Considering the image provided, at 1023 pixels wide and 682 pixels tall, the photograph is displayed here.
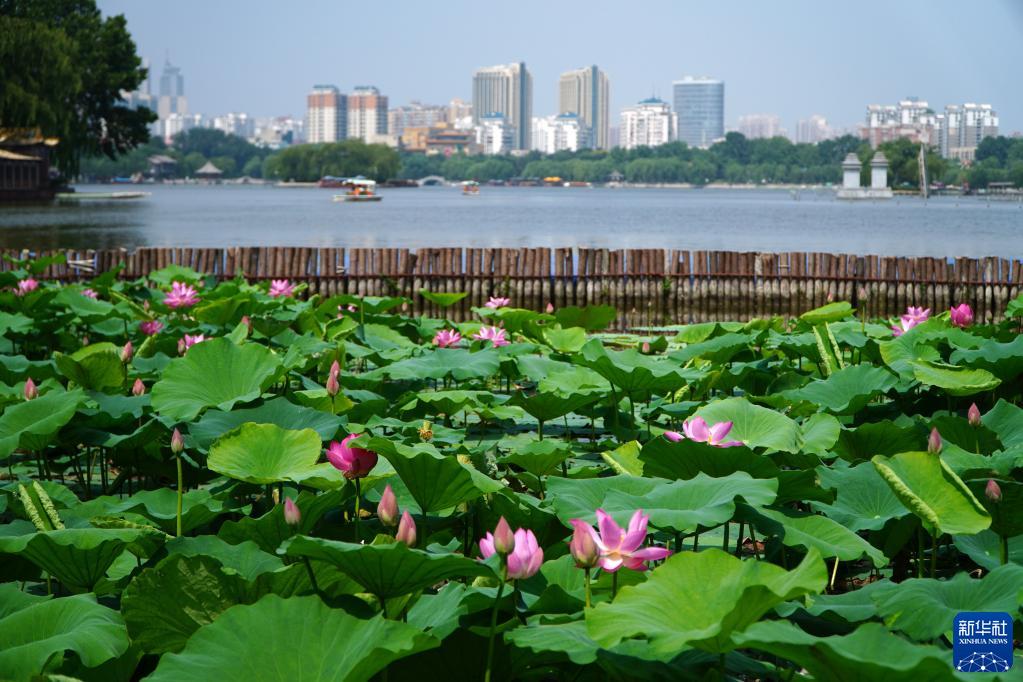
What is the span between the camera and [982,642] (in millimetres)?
1716

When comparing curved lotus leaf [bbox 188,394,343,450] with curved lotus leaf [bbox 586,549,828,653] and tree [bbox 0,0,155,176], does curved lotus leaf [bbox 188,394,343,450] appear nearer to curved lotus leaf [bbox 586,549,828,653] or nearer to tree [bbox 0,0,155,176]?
curved lotus leaf [bbox 586,549,828,653]

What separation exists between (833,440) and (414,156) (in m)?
181

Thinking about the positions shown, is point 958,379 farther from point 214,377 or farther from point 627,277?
point 627,277

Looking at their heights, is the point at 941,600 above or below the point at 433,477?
below

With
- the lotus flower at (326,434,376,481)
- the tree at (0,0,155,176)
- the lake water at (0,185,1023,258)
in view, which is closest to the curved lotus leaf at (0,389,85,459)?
the lotus flower at (326,434,376,481)

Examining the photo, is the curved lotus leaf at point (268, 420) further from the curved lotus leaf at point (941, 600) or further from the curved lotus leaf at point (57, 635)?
the curved lotus leaf at point (941, 600)

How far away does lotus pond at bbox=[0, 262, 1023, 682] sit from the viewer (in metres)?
1.57

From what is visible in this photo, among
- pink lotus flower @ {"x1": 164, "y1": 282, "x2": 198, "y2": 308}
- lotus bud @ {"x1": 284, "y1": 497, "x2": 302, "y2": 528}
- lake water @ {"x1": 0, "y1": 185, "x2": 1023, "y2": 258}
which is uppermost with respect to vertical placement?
lake water @ {"x1": 0, "y1": 185, "x2": 1023, "y2": 258}

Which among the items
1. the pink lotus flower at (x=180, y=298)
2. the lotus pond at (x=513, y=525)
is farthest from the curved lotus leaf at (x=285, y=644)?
the pink lotus flower at (x=180, y=298)

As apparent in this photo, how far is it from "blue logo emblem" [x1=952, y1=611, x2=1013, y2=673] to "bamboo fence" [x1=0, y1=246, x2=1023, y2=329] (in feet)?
33.0

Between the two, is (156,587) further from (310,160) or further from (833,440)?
(310,160)

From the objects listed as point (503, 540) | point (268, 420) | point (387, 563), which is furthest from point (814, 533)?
point (268, 420)

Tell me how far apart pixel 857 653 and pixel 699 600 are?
28cm

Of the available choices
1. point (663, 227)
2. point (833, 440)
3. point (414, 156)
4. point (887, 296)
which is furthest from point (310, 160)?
point (833, 440)
